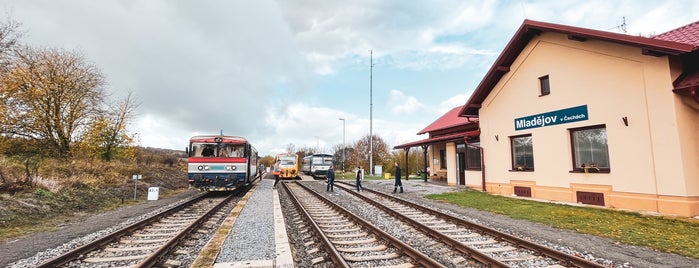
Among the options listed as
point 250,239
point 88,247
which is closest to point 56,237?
point 88,247

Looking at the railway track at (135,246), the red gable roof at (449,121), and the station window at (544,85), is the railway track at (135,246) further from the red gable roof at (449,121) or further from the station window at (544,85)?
the red gable roof at (449,121)

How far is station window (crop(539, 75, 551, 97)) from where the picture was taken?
1308 centimetres

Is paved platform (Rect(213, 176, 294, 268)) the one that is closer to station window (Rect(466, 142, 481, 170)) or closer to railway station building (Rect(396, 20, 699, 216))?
railway station building (Rect(396, 20, 699, 216))

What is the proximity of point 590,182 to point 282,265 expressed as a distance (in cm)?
1170

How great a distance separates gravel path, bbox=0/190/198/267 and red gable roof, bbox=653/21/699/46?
16890 mm

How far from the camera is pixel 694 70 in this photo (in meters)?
9.32

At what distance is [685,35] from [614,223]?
23.8 feet

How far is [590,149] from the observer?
37.9 feet

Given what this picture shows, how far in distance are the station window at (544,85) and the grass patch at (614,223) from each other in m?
4.61

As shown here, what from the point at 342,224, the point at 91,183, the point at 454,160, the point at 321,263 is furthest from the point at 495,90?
the point at 91,183

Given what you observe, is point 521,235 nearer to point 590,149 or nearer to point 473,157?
point 590,149

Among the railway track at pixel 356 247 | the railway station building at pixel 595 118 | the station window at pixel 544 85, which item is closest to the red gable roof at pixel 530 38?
the railway station building at pixel 595 118

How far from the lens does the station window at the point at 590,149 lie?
11.1 m

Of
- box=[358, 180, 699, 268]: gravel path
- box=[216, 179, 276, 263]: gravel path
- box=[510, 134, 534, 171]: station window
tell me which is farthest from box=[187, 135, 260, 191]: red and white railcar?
box=[510, 134, 534, 171]: station window
